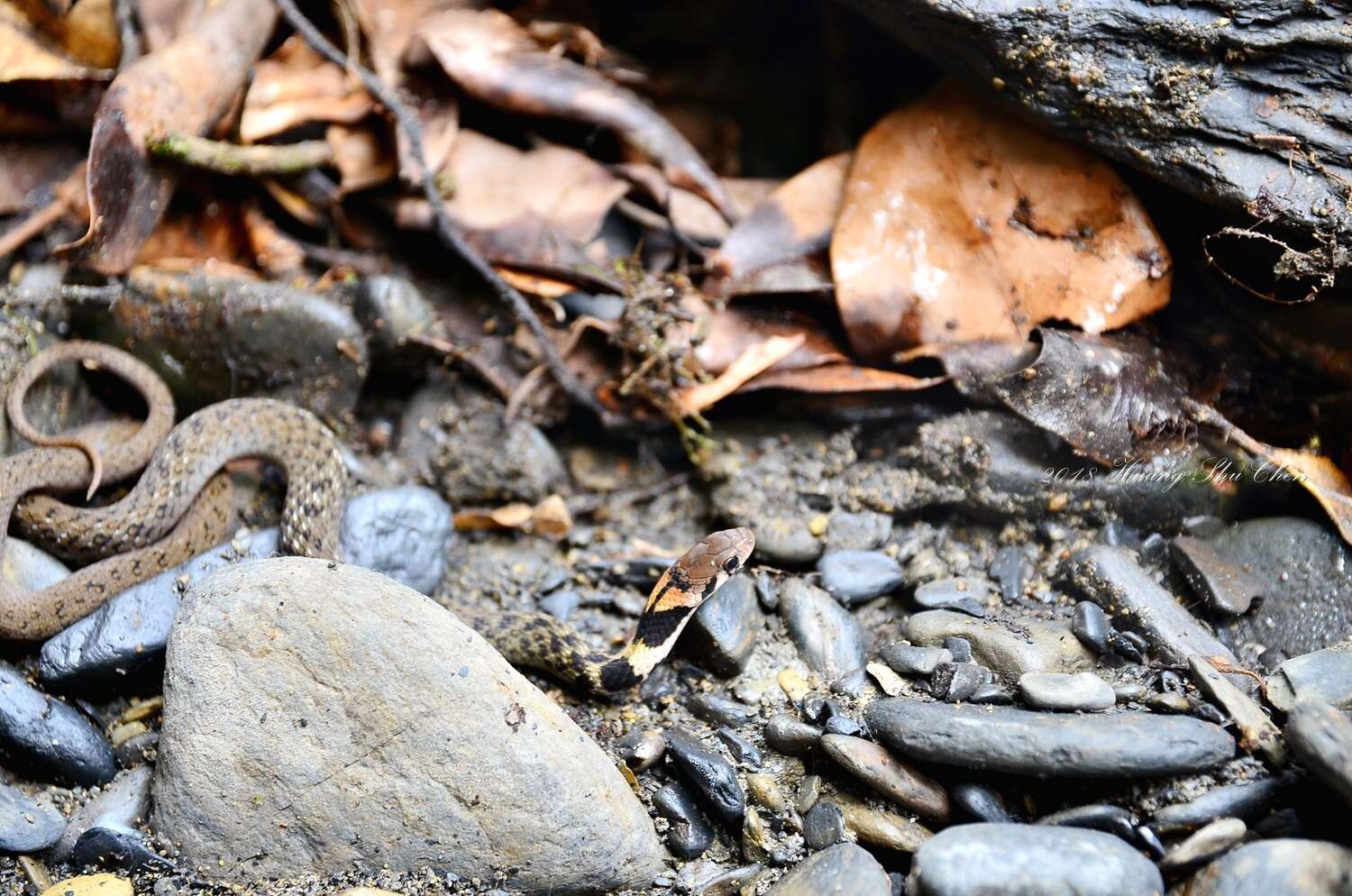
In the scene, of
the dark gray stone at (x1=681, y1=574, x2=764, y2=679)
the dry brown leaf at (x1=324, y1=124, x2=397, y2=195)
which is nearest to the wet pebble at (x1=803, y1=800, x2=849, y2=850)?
the dark gray stone at (x1=681, y1=574, x2=764, y2=679)

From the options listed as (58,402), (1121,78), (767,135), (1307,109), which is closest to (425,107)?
(767,135)

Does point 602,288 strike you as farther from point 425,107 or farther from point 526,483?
point 425,107

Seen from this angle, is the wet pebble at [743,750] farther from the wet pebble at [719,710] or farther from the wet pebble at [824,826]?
the wet pebble at [824,826]

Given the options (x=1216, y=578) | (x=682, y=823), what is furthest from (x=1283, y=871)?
(x=682, y=823)

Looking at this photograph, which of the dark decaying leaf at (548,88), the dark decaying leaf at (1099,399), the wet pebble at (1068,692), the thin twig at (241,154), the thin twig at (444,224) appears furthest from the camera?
the dark decaying leaf at (548,88)

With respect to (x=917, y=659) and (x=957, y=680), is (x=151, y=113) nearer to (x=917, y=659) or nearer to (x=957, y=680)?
(x=917, y=659)

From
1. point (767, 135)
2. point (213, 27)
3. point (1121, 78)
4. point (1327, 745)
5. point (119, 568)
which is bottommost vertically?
point (119, 568)

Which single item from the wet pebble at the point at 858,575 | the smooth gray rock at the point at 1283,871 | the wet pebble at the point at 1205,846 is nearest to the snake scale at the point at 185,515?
the wet pebble at the point at 858,575
